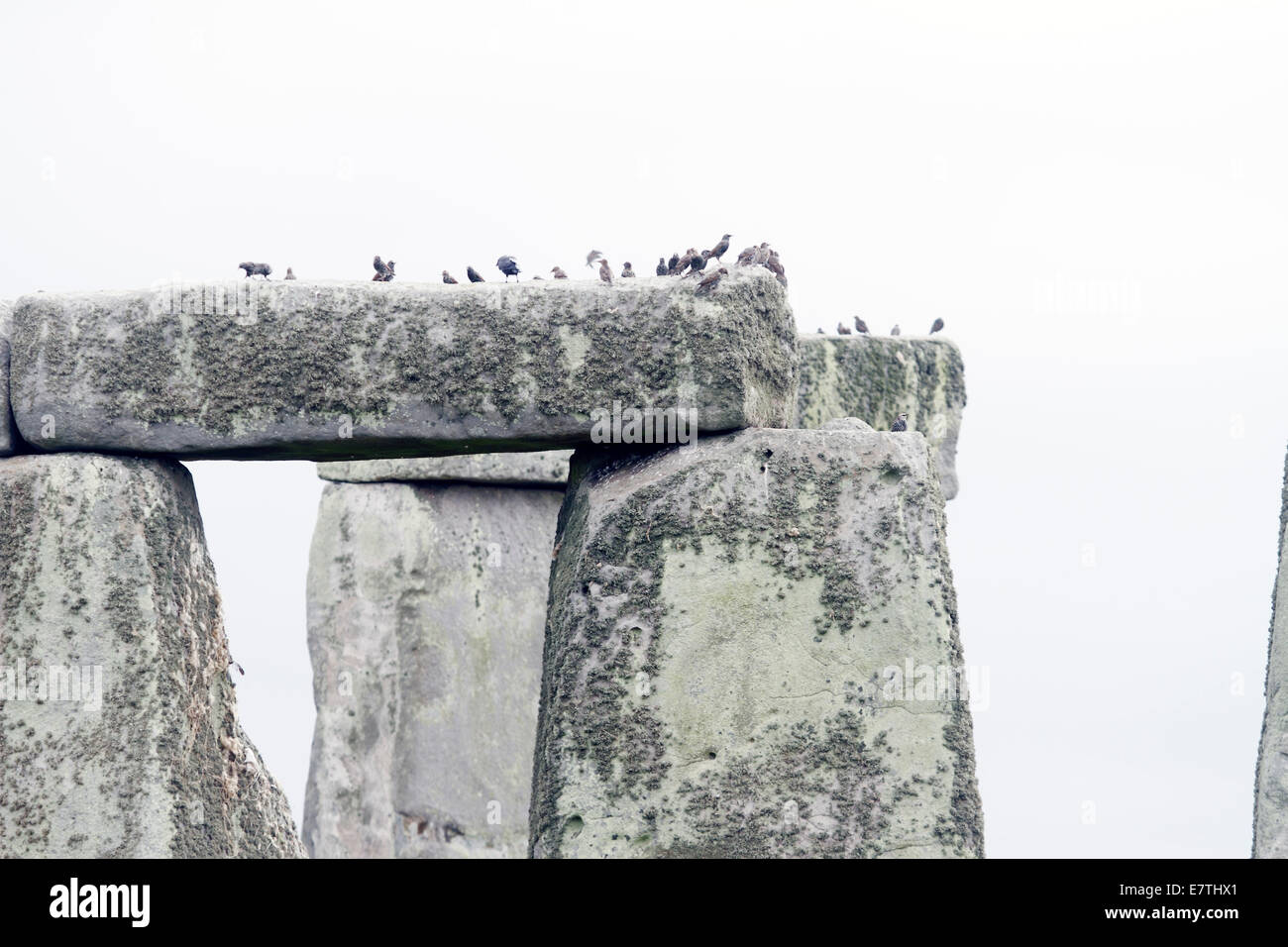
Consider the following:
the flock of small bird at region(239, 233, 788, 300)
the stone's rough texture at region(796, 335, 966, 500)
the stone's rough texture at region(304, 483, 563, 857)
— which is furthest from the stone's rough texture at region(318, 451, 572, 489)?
the flock of small bird at region(239, 233, 788, 300)

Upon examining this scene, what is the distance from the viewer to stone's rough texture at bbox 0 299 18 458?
641cm

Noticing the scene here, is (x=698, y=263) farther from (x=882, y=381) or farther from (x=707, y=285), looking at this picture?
(x=882, y=381)

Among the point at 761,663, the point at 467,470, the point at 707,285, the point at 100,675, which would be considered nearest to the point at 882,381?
the point at 467,470

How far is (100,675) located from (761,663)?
7.29ft

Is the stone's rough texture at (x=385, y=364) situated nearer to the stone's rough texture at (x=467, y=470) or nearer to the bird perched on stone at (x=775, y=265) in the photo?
the bird perched on stone at (x=775, y=265)

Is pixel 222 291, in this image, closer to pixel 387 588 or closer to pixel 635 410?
pixel 635 410

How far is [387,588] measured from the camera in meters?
10.7

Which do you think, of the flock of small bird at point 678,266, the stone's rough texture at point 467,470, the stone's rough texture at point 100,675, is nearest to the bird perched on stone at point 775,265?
the flock of small bird at point 678,266

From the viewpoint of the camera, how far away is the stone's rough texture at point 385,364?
5.93 metres

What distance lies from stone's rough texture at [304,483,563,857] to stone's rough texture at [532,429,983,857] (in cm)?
466

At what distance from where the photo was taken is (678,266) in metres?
6.16
